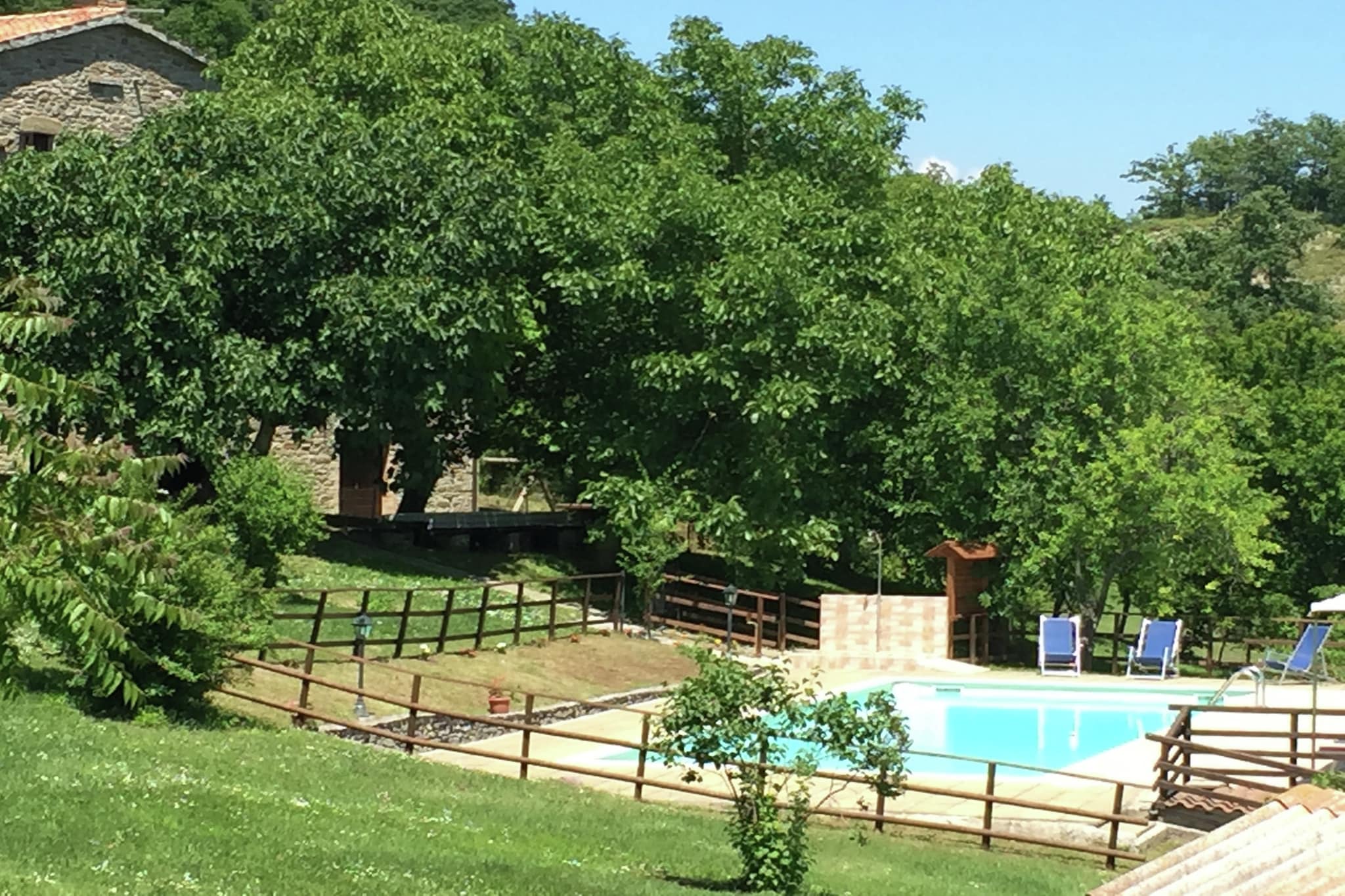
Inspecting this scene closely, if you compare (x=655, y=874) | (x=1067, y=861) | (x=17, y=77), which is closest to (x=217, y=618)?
(x=655, y=874)

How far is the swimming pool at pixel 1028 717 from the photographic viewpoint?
74.1 ft

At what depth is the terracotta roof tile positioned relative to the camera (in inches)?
1289

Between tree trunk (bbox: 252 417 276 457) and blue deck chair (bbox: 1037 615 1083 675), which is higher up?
tree trunk (bbox: 252 417 276 457)

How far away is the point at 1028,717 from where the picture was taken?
2420 centimetres

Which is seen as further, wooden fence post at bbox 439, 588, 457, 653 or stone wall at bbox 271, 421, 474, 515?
stone wall at bbox 271, 421, 474, 515

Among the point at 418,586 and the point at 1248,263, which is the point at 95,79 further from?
the point at 1248,263

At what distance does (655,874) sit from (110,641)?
6.11 metres

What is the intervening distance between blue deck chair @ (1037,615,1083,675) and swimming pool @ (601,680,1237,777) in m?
1.47

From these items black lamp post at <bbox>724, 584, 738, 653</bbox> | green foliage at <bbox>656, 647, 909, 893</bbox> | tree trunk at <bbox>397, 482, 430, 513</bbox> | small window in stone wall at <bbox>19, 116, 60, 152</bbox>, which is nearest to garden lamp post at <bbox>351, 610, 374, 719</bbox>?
black lamp post at <bbox>724, 584, 738, 653</bbox>

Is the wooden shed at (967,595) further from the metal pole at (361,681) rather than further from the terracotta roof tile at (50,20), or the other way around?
the terracotta roof tile at (50,20)

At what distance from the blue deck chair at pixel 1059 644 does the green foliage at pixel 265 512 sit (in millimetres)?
11642

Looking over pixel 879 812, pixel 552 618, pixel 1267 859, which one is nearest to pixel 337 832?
pixel 879 812

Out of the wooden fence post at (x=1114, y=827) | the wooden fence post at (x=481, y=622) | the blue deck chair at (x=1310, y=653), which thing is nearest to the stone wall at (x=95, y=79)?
the wooden fence post at (x=481, y=622)

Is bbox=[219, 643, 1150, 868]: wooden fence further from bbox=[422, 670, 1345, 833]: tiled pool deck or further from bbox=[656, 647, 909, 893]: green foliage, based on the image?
bbox=[656, 647, 909, 893]: green foliage
